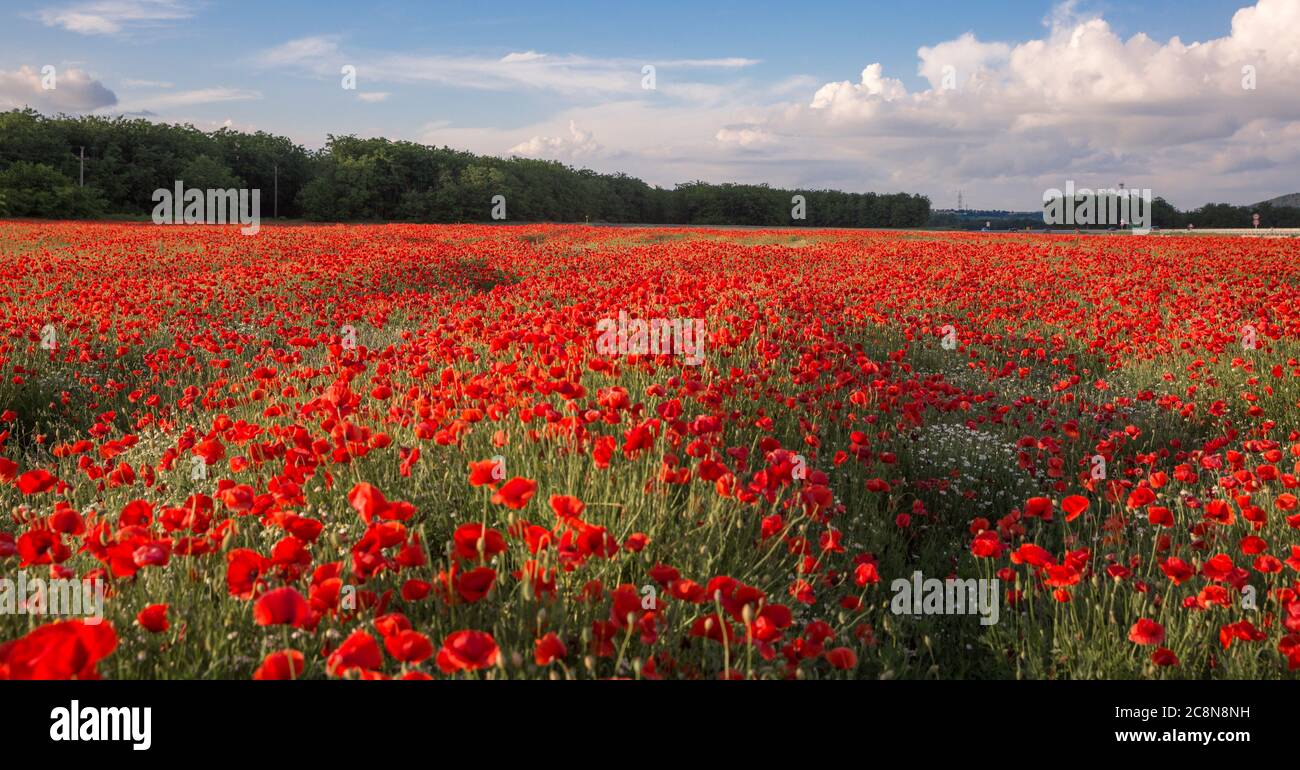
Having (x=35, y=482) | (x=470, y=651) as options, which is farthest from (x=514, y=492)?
(x=35, y=482)

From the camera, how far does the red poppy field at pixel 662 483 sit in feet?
8.12

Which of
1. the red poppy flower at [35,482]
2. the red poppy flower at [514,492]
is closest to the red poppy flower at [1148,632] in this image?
the red poppy flower at [514,492]

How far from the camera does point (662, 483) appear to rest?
137 inches

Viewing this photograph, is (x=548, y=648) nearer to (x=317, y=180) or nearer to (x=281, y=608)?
(x=281, y=608)

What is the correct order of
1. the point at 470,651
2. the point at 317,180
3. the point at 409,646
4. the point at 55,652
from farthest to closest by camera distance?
the point at 317,180 < the point at 409,646 < the point at 470,651 < the point at 55,652

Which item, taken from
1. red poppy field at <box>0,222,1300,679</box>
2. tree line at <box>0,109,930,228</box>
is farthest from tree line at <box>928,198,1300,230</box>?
red poppy field at <box>0,222,1300,679</box>

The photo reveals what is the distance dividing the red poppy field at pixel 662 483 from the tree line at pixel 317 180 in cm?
3852

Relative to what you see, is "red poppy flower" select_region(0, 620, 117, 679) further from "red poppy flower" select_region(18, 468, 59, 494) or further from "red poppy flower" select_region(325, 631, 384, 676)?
"red poppy flower" select_region(18, 468, 59, 494)

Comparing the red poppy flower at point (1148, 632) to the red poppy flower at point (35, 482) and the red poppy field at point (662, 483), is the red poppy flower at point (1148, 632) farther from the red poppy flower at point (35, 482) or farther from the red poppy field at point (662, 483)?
the red poppy flower at point (35, 482)

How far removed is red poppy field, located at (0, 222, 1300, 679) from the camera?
247 cm

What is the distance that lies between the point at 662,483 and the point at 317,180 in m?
54.7

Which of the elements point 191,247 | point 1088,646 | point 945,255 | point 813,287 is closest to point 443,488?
point 1088,646

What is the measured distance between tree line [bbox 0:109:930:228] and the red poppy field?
3852 centimetres

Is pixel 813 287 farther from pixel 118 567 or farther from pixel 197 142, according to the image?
pixel 197 142
